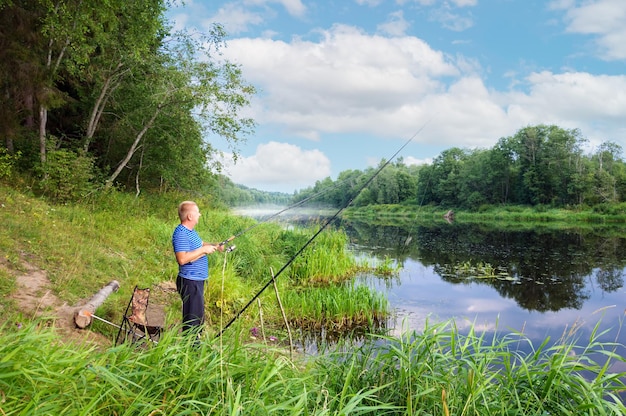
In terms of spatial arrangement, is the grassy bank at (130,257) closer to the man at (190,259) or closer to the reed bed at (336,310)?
the reed bed at (336,310)

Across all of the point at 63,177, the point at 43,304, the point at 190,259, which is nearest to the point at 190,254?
the point at 190,259

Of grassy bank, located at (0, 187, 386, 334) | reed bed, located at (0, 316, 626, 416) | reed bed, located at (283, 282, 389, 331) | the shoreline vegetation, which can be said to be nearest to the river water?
reed bed, located at (283, 282, 389, 331)

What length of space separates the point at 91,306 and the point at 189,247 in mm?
2580

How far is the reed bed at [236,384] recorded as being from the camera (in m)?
2.33

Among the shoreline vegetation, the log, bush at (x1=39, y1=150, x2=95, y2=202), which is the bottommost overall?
the log

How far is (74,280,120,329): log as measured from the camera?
5426mm

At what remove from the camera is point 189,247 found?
14.3 ft

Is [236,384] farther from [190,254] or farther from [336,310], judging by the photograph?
[336,310]

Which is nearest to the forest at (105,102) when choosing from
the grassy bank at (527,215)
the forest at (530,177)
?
the grassy bank at (527,215)

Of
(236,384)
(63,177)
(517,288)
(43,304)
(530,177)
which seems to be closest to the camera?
(236,384)

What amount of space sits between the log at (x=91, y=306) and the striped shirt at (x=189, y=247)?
175cm

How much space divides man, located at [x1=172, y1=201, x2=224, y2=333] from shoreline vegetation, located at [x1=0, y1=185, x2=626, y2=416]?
0.30m

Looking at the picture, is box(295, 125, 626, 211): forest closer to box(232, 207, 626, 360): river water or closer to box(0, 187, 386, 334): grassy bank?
box(232, 207, 626, 360): river water

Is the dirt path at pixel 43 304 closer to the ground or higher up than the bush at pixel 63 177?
closer to the ground
